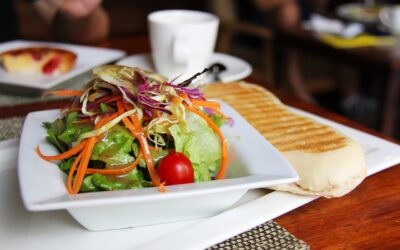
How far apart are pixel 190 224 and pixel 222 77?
0.61 meters

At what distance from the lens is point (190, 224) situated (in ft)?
1.98

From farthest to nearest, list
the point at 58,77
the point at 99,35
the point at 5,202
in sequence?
the point at 99,35 → the point at 58,77 → the point at 5,202

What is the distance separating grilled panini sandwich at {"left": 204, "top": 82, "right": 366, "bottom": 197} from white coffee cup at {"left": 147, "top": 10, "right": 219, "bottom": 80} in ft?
0.69

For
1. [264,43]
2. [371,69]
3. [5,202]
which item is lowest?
[264,43]

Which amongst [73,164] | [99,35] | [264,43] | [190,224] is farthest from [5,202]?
[264,43]

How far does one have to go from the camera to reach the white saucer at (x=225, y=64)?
1177 millimetres

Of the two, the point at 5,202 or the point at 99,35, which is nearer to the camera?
the point at 5,202

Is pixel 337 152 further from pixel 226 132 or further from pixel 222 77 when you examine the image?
pixel 222 77

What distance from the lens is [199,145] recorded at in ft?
2.34

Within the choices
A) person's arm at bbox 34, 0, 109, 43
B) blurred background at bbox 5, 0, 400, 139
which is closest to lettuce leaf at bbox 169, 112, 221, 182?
blurred background at bbox 5, 0, 400, 139

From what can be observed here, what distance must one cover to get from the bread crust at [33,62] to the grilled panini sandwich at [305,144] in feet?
1.41

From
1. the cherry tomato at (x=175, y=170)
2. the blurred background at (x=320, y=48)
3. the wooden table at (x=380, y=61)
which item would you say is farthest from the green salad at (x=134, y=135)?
the wooden table at (x=380, y=61)

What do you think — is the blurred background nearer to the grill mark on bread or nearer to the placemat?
the grill mark on bread

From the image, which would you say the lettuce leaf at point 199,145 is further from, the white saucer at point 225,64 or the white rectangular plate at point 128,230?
the white saucer at point 225,64
